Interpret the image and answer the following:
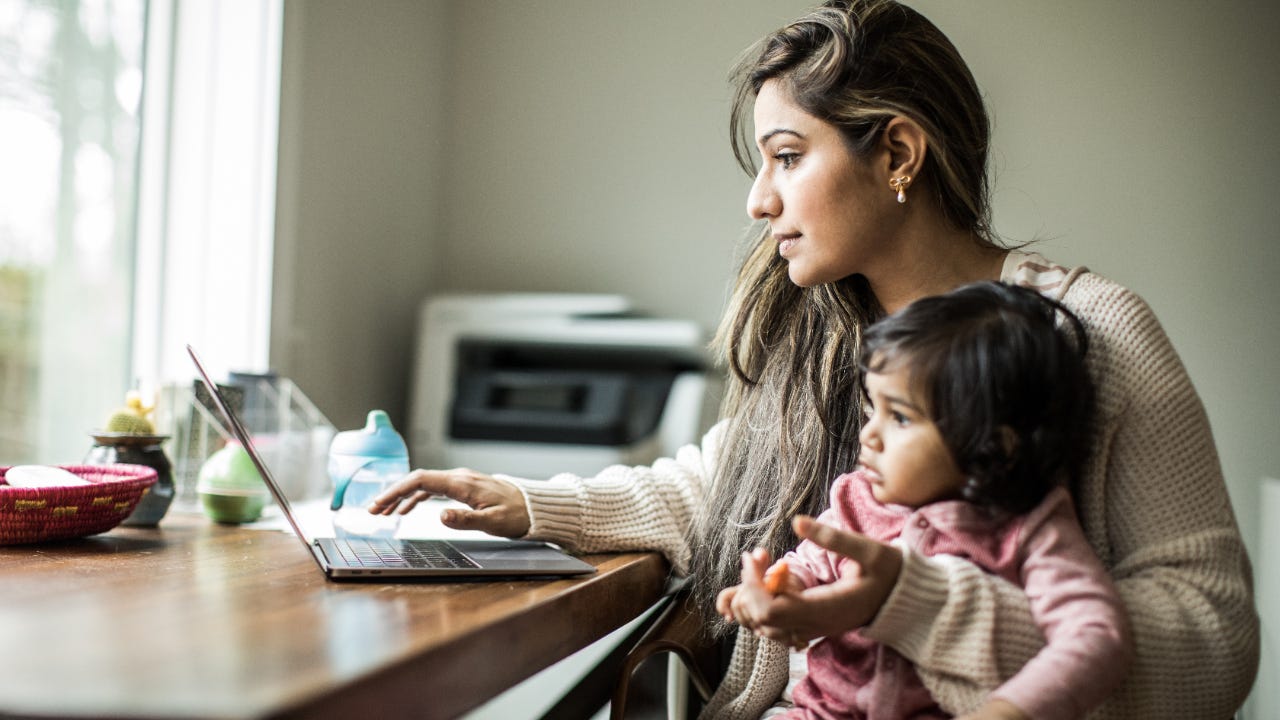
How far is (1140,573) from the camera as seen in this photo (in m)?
0.92

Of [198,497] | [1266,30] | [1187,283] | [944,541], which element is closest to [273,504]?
[198,497]

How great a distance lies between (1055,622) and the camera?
Result: 816 millimetres

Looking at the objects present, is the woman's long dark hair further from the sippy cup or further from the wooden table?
the sippy cup

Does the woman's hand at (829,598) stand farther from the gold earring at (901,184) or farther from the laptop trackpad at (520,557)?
the gold earring at (901,184)

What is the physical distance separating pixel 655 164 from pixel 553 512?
1.61 m

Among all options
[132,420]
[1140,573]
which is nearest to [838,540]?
[1140,573]

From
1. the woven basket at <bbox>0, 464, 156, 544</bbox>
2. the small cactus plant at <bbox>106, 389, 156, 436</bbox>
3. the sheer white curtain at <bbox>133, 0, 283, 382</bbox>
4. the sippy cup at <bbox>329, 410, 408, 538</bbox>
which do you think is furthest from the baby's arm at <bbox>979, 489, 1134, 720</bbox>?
the sheer white curtain at <bbox>133, 0, 283, 382</bbox>

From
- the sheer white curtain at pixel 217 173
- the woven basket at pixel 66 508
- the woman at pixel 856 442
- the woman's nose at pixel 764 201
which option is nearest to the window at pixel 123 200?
the sheer white curtain at pixel 217 173

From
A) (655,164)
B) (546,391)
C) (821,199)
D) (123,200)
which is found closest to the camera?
(821,199)

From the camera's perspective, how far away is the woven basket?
3.52 feet

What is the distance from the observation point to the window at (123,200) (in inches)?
65.6

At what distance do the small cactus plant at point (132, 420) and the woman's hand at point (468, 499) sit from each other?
38 cm

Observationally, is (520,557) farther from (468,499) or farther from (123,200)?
(123,200)

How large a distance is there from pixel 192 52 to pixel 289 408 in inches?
31.3
